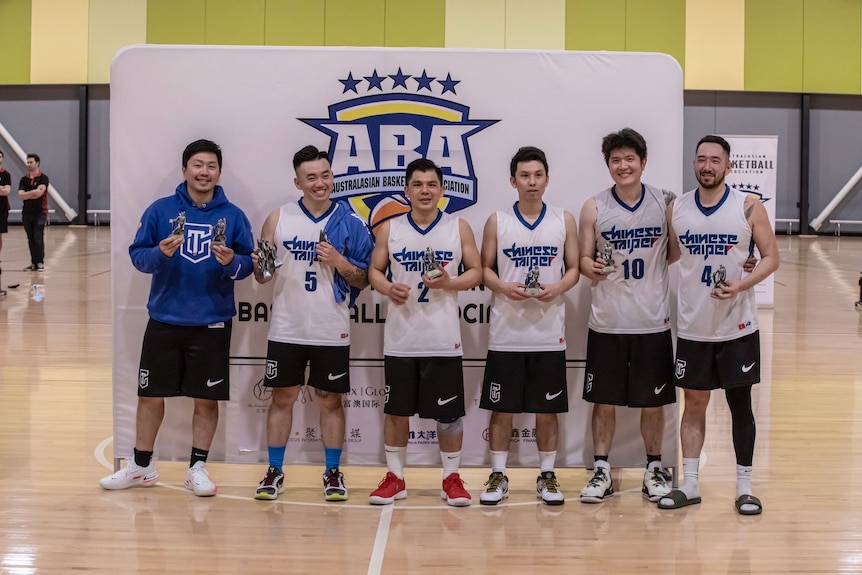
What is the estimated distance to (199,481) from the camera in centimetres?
520

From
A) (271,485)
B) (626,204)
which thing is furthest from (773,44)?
(271,485)

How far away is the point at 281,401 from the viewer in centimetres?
527

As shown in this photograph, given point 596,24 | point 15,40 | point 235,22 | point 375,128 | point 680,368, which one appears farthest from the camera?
point 15,40

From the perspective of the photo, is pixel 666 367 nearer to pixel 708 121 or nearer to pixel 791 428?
pixel 791 428

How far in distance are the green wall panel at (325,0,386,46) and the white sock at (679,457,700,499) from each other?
19.2m

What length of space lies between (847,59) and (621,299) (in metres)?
22.6

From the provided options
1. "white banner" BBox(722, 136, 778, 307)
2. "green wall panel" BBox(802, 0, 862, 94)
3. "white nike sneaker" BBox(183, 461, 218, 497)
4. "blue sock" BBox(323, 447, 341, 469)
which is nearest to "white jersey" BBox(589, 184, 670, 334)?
"blue sock" BBox(323, 447, 341, 469)

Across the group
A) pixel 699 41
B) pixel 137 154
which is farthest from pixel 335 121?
pixel 699 41

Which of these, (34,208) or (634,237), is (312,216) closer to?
(634,237)

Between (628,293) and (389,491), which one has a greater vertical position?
(628,293)

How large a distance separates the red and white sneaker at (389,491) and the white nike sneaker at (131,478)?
51.4 inches

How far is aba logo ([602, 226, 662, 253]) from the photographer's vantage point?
511 cm

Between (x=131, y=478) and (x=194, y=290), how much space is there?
1.17 metres

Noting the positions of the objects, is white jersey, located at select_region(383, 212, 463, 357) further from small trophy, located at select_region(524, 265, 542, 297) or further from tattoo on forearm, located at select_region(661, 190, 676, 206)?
tattoo on forearm, located at select_region(661, 190, 676, 206)
